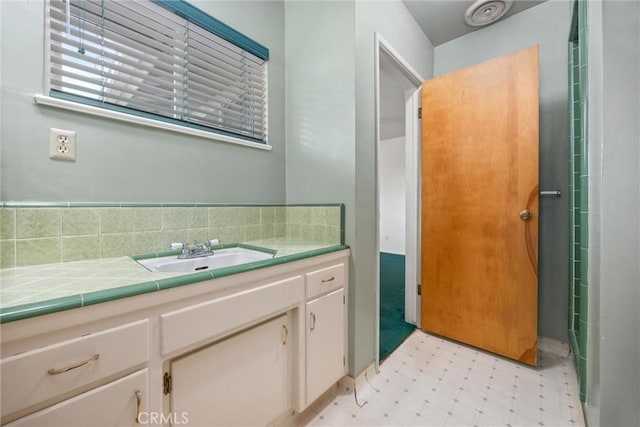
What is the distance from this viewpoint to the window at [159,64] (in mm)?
996

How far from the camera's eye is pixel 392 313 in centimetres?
242

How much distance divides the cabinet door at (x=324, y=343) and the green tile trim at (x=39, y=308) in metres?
0.81

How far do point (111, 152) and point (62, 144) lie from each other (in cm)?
15

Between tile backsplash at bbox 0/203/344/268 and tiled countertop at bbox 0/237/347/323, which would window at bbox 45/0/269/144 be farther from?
tiled countertop at bbox 0/237/347/323

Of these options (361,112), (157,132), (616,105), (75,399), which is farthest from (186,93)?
(616,105)

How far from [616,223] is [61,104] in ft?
6.76

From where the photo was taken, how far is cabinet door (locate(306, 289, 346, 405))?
1.18m

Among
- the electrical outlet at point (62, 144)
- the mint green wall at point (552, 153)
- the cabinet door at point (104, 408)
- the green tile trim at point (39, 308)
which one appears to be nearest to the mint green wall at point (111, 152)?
the electrical outlet at point (62, 144)

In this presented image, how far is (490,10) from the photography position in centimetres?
187

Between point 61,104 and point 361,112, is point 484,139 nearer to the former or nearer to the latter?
point 361,112

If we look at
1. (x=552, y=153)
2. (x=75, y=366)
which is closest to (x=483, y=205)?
(x=552, y=153)

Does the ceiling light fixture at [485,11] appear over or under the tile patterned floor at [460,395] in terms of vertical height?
over

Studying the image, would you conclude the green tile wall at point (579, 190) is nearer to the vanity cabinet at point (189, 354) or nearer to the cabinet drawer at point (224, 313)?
the vanity cabinet at point (189, 354)
